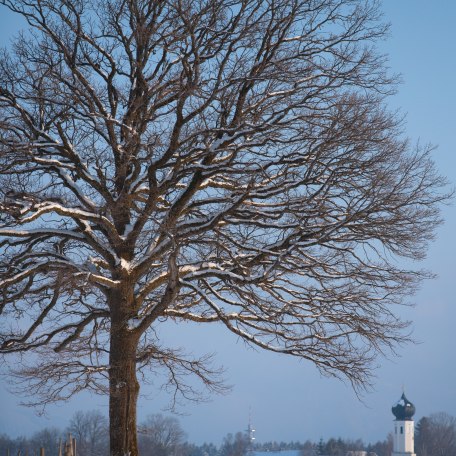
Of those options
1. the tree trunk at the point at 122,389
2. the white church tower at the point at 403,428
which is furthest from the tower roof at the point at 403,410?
the tree trunk at the point at 122,389

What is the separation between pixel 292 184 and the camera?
48.7 ft

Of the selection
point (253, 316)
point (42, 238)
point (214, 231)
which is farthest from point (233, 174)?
point (42, 238)

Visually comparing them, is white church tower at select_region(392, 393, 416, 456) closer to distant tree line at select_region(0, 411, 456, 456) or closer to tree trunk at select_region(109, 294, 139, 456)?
distant tree line at select_region(0, 411, 456, 456)

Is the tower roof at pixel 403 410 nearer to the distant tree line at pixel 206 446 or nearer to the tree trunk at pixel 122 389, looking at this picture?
the distant tree line at pixel 206 446

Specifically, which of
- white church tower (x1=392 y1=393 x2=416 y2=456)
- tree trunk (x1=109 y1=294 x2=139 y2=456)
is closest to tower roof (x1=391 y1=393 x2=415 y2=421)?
white church tower (x1=392 y1=393 x2=416 y2=456)

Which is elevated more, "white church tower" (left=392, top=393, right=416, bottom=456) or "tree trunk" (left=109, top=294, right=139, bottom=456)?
"tree trunk" (left=109, top=294, right=139, bottom=456)

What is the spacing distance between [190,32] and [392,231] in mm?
4871

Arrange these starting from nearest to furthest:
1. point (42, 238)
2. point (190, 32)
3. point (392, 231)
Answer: point (190, 32) → point (392, 231) → point (42, 238)

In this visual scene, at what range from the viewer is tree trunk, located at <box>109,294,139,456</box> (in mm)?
14836

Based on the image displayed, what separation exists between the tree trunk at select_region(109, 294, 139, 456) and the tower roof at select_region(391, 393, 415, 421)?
291 ft

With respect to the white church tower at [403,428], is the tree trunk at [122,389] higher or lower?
higher

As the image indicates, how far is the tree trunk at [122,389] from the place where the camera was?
1484 centimetres

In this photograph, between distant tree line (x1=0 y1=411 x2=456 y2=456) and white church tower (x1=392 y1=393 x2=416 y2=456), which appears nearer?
distant tree line (x1=0 y1=411 x2=456 y2=456)

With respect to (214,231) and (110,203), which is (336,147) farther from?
(110,203)
